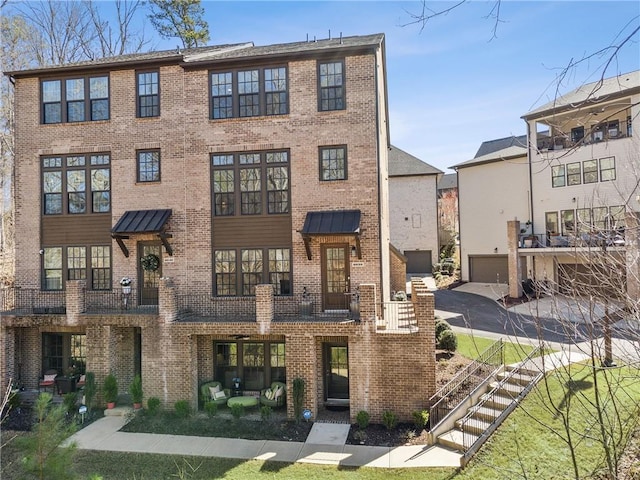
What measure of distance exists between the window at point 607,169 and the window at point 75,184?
24706mm

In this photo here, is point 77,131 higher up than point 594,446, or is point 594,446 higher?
point 77,131

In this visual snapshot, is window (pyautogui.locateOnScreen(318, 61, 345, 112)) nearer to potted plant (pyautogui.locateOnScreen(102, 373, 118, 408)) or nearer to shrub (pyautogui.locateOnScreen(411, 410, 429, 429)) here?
shrub (pyautogui.locateOnScreen(411, 410, 429, 429))

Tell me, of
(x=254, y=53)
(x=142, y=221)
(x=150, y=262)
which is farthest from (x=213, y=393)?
(x=254, y=53)

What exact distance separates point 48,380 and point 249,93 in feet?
40.8

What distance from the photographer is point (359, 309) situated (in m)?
11.8

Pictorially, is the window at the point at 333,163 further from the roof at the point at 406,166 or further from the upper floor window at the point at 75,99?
the roof at the point at 406,166

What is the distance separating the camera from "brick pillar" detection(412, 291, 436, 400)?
37.1 ft

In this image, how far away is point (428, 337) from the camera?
11359 millimetres

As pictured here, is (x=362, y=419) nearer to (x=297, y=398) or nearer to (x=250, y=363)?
(x=297, y=398)

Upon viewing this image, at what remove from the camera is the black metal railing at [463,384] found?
35.4 ft

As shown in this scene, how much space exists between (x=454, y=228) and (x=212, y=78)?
33.8 meters

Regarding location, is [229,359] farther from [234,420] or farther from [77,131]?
[77,131]

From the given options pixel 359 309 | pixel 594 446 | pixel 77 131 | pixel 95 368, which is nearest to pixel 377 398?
pixel 359 309

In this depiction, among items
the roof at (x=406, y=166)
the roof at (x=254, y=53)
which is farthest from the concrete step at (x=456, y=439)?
the roof at (x=406, y=166)
